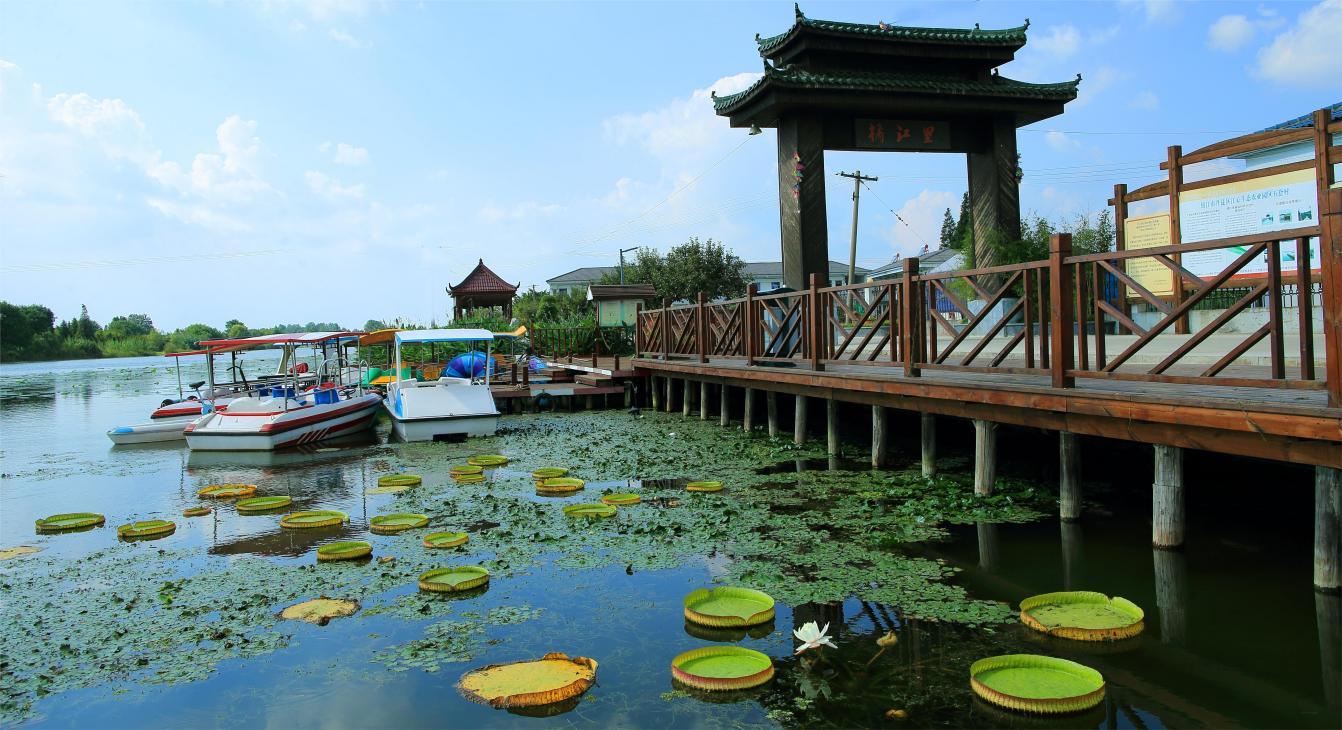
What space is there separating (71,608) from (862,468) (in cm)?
771

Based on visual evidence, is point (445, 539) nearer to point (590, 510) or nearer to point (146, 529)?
Result: point (590, 510)

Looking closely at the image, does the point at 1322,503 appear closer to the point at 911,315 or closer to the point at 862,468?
the point at 911,315

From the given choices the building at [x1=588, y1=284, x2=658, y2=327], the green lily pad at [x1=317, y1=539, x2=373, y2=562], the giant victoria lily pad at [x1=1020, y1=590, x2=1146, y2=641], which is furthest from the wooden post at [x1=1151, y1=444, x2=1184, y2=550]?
the building at [x1=588, y1=284, x2=658, y2=327]

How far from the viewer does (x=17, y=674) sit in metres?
4.88

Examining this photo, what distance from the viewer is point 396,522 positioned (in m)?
8.23

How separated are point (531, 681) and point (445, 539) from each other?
3262 millimetres

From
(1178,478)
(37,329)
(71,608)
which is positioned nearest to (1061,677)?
(1178,478)

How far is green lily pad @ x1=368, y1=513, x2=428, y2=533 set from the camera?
26.5 ft

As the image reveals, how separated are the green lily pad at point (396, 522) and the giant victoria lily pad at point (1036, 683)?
220 inches

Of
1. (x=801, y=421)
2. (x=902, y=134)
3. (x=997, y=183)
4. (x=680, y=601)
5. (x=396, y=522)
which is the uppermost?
(x=902, y=134)

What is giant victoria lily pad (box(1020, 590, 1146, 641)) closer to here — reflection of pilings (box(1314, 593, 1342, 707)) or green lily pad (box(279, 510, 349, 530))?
reflection of pilings (box(1314, 593, 1342, 707))

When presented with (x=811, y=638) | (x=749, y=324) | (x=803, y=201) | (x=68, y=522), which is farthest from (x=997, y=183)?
(x=68, y=522)

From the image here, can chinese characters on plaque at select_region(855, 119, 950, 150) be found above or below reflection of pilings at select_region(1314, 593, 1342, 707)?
above

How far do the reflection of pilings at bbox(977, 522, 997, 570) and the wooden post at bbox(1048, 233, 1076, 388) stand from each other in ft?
4.29
